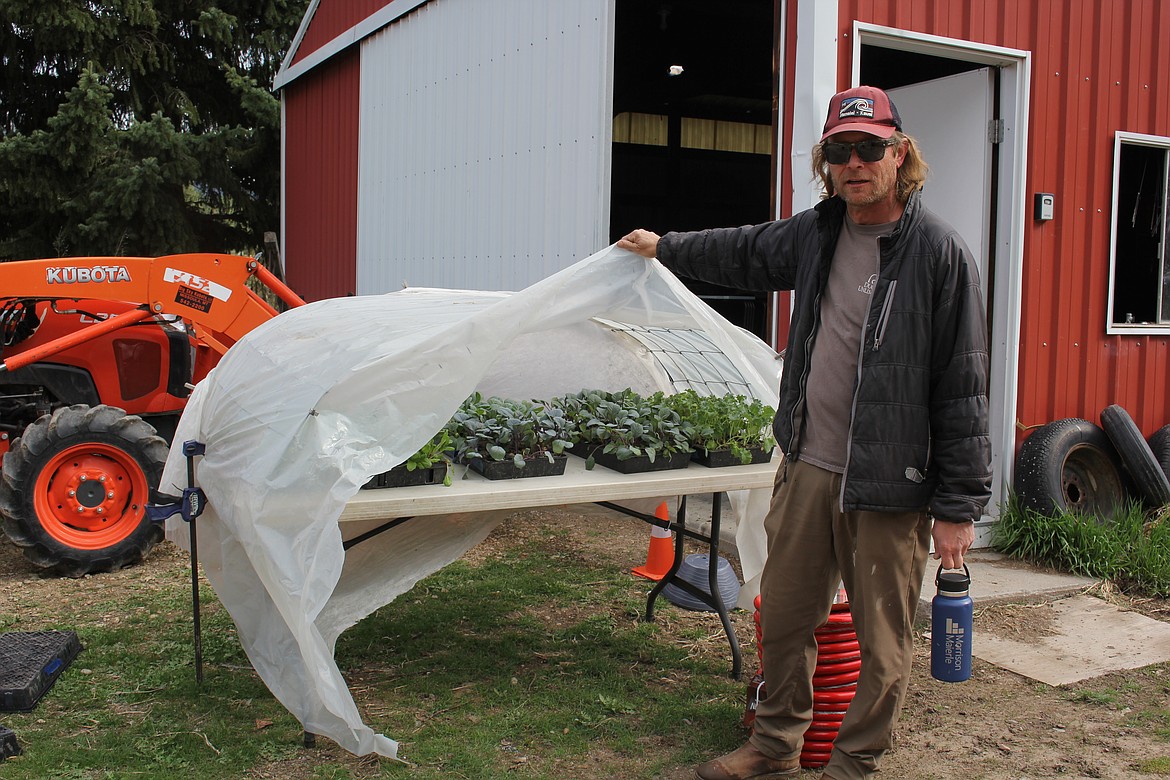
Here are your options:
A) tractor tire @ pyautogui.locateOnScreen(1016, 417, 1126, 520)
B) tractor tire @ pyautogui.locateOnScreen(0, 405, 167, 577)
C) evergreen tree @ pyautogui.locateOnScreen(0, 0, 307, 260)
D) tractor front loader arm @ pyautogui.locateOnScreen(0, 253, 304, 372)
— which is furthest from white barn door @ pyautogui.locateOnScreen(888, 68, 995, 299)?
evergreen tree @ pyautogui.locateOnScreen(0, 0, 307, 260)

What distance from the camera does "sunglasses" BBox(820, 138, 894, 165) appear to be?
8.91ft

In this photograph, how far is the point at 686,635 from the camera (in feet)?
14.5

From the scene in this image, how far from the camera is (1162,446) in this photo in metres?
6.03

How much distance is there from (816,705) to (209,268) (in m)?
4.52

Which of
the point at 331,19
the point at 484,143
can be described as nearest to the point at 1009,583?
the point at 484,143

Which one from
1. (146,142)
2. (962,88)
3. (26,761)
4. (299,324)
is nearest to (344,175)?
(146,142)

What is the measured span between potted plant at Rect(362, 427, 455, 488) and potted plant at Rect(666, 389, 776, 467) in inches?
37.9

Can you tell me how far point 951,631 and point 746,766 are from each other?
0.74 metres

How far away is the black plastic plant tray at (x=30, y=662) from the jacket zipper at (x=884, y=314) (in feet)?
9.83

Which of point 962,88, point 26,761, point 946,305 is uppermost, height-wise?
point 962,88

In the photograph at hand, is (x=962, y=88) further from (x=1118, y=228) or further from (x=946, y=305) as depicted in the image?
(x=946, y=305)

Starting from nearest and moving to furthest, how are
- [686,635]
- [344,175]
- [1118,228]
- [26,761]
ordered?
[26,761], [686,635], [1118,228], [344,175]

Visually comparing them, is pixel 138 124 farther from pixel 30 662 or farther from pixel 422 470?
pixel 422 470

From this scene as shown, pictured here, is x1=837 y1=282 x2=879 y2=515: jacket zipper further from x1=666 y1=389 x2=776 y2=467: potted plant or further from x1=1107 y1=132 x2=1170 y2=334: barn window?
x1=1107 y1=132 x2=1170 y2=334: barn window
